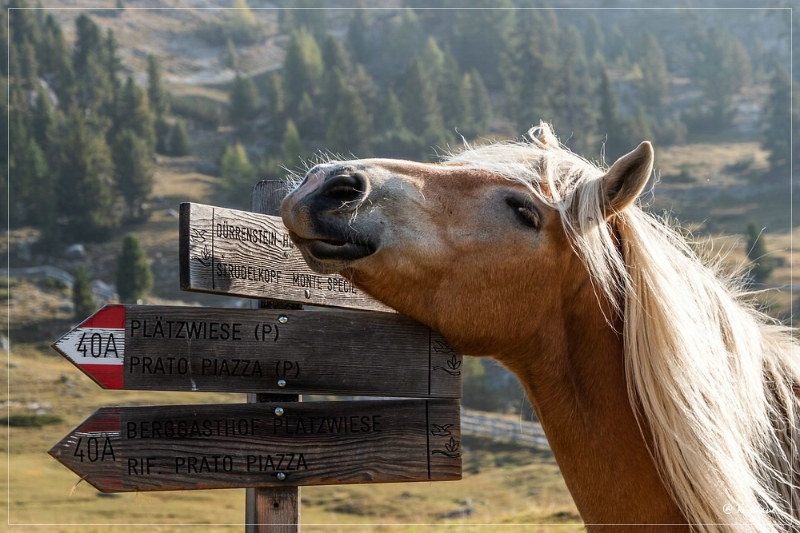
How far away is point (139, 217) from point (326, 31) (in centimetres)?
7171

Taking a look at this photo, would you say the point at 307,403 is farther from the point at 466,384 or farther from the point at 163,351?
the point at 466,384

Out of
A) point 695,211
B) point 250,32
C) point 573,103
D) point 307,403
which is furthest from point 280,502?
point 250,32

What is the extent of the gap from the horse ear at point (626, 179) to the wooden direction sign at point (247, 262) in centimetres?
117

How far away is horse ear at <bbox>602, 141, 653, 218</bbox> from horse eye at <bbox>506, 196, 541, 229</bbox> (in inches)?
10.5

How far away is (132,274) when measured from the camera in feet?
200

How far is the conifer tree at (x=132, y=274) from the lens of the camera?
200 feet

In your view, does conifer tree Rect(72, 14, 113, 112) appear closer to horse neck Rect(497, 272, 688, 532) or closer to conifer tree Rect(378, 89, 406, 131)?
conifer tree Rect(378, 89, 406, 131)

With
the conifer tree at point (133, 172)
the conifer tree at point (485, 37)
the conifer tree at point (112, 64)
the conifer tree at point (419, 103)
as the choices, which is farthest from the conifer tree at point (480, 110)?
the conifer tree at point (112, 64)

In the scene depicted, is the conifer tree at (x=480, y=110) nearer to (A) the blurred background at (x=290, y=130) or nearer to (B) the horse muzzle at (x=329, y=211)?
(A) the blurred background at (x=290, y=130)

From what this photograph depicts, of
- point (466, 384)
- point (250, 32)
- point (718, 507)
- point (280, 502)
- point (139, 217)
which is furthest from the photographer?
point (250, 32)

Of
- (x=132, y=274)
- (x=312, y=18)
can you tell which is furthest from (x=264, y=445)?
(x=312, y=18)

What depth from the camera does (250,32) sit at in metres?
137

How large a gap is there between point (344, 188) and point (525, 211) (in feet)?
2.36

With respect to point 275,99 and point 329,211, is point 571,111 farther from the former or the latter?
point 329,211
